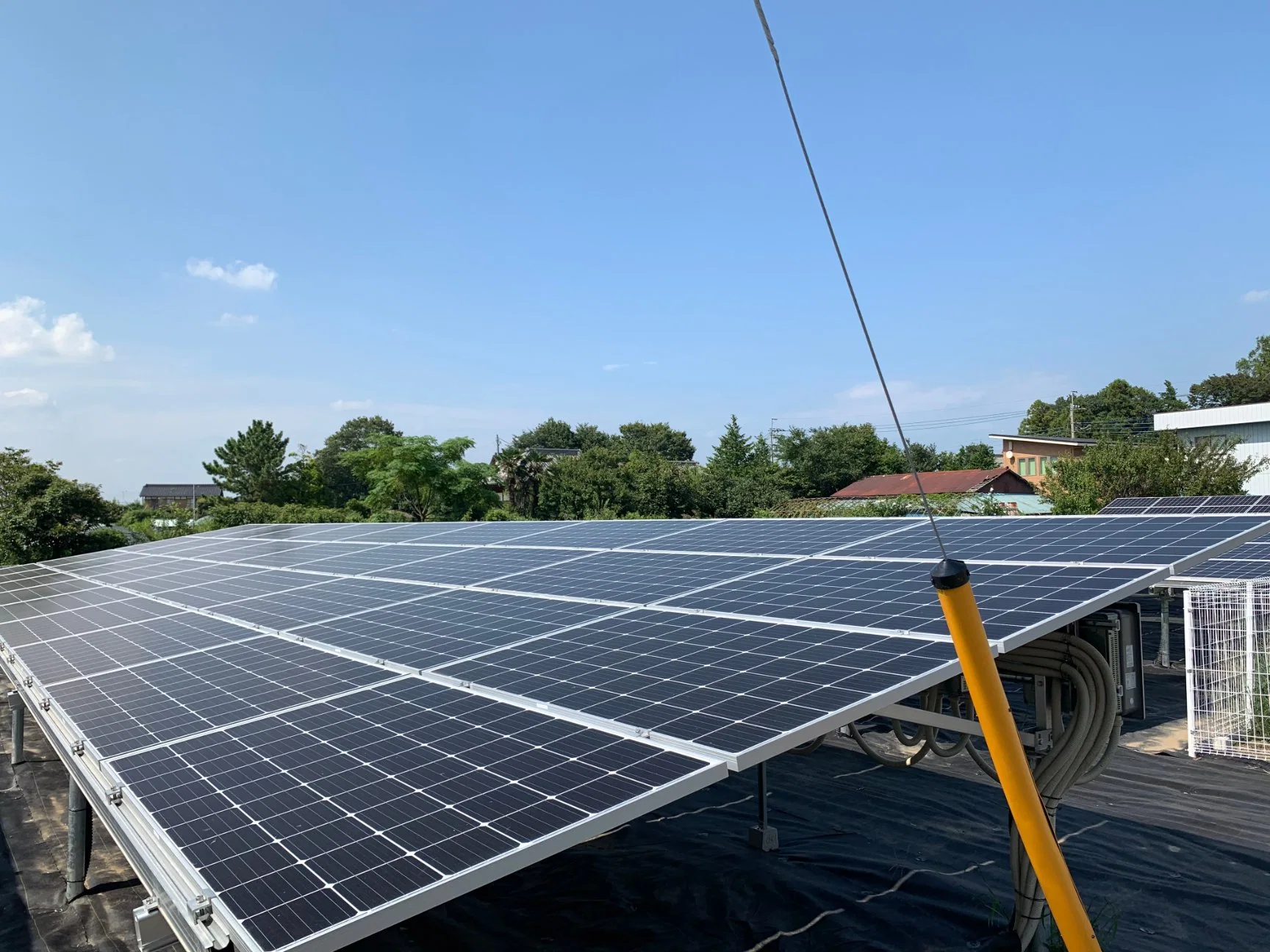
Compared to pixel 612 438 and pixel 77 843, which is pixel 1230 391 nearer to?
pixel 612 438

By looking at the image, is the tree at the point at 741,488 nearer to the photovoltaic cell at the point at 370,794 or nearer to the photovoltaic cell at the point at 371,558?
the photovoltaic cell at the point at 371,558

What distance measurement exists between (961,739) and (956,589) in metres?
6.36

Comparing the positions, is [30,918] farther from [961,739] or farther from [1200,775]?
[1200,775]

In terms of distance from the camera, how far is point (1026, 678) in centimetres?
801

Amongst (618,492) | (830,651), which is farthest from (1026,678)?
(618,492)

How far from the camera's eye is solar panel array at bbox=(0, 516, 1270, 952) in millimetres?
4352

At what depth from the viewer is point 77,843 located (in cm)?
960

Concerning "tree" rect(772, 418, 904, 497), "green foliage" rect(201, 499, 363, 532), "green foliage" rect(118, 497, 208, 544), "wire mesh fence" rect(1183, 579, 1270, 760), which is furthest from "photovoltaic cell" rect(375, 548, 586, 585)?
"tree" rect(772, 418, 904, 497)

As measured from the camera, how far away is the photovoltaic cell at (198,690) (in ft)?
22.4

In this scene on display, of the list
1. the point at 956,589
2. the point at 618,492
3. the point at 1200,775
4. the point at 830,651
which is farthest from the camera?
the point at 618,492

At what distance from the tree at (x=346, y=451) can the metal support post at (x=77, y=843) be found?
10834 centimetres

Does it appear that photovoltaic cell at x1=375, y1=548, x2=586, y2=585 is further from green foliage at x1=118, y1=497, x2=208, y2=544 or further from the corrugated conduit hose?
green foliage at x1=118, y1=497, x2=208, y2=544

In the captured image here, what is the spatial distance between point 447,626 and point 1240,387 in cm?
11954

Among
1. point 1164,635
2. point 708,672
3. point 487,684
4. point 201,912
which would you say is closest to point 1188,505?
point 1164,635
